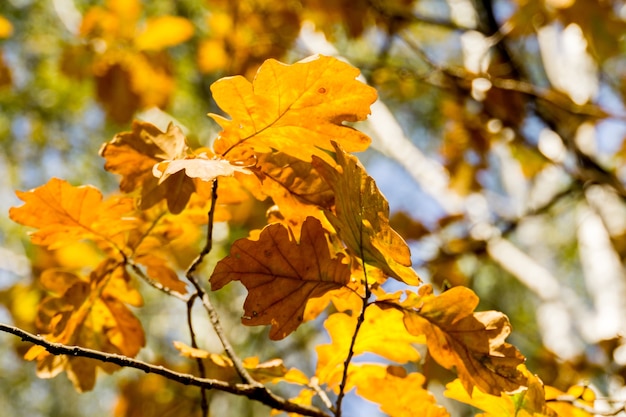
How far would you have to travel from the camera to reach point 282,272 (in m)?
0.57

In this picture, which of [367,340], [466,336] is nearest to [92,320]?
[367,340]

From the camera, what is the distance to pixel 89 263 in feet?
5.00

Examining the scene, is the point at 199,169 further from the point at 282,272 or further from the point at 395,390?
the point at 395,390

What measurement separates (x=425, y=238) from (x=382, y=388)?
1.51 metres

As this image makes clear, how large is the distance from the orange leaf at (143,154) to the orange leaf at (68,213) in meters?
0.07

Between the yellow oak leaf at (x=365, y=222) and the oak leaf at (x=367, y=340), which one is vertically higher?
the yellow oak leaf at (x=365, y=222)

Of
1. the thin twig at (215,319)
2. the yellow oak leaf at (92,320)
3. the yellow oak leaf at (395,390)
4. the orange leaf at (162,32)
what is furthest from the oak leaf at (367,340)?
the orange leaf at (162,32)

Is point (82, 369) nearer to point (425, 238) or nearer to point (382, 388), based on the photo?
point (382, 388)

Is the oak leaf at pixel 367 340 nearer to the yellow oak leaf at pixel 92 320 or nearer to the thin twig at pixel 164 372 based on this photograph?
the thin twig at pixel 164 372

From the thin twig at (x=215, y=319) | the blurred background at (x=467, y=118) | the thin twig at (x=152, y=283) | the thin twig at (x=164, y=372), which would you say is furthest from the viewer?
the blurred background at (x=467, y=118)

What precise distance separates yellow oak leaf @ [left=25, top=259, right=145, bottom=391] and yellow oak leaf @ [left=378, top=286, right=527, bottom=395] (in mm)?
366

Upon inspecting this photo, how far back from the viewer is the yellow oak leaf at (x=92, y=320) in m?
0.72

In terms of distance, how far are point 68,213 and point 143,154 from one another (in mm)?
129

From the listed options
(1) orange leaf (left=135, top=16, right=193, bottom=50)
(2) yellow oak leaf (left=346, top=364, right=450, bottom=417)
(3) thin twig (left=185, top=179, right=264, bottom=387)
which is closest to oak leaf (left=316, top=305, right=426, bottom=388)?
(2) yellow oak leaf (left=346, top=364, right=450, bottom=417)
